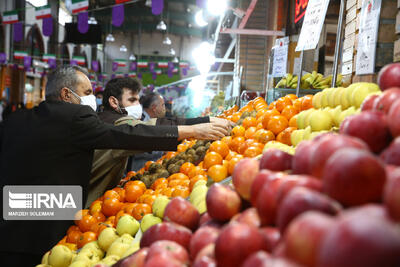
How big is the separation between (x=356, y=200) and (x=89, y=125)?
6.70ft

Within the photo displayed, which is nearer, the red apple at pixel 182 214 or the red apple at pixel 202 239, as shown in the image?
the red apple at pixel 202 239

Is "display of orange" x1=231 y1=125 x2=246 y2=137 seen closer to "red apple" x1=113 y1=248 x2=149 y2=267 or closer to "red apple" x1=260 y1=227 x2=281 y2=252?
"red apple" x1=113 y1=248 x2=149 y2=267

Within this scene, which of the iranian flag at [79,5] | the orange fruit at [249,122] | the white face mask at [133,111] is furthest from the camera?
the iranian flag at [79,5]

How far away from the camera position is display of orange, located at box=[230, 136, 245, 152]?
9.44 feet

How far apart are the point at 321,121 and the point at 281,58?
6.04 ft

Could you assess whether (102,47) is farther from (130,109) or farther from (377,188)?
(377,188)

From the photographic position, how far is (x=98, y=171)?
318 centimetres

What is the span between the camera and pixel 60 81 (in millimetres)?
2756

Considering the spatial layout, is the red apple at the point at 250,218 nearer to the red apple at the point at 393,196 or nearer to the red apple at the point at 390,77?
the red apple at the point at 393,196

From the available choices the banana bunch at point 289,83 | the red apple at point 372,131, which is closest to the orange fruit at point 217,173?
the red apple at point 372,131

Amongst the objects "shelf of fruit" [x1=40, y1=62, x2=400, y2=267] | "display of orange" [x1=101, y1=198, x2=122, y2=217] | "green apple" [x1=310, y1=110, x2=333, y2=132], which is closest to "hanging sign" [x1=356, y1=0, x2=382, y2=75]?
"shelf of fruit" [x1=40, y1=62, x2=400, y2=267]

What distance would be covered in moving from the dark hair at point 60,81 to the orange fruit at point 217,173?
1.35 meters

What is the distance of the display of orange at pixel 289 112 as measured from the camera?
2.75 m

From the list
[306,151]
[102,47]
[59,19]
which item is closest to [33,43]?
[59,19]
